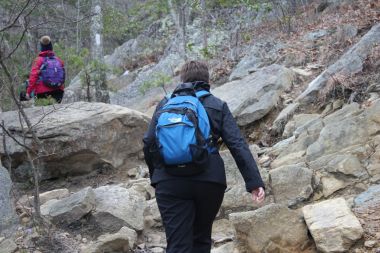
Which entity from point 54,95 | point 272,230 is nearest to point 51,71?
point 54,95

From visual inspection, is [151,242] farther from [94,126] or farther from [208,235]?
[94,126]

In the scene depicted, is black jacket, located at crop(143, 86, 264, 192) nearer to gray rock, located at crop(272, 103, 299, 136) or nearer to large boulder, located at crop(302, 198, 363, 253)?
large boulder, located at crop(302, 198, 363, 253)

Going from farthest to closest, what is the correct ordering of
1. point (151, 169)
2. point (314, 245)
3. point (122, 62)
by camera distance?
point (122, 62) → point (314, 245) → point (151, 169)

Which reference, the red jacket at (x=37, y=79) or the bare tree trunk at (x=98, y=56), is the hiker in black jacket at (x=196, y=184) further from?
the bare tree trunk at (x=98, y=56)

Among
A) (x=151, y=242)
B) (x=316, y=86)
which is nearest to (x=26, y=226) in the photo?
(x=151, y=242)

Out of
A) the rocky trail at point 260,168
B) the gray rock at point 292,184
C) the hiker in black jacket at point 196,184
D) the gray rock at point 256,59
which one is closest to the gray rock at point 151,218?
the rocky trail at point 260,168

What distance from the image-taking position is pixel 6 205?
530cm

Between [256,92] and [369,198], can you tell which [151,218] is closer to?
[369,198]

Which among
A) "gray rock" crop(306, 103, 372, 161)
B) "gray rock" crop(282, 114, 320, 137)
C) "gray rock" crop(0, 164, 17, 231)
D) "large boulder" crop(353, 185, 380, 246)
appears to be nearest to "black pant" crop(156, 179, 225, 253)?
"large boulder" crop(353, 185, 380, 246)

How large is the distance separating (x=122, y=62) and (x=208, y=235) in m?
16.2

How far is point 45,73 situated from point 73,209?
332cm

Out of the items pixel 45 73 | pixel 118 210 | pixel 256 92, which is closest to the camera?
pixel 118 210

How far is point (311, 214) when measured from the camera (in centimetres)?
439

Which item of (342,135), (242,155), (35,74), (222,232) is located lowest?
(222,232)
